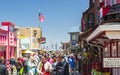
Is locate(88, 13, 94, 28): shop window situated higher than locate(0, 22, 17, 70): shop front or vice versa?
locate(88, 13, 94, 28): shop window

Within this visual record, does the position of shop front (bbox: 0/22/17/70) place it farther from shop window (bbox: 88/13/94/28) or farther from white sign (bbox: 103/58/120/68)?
white sign (bbox: 103/58/120/68)

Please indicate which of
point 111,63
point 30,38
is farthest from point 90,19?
point 30,38

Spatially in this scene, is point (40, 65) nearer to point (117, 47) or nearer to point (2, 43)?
point (117, 47)

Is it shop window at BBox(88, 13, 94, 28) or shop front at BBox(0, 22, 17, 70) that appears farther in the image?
shop front at BBox(0, 22, 17, 70)

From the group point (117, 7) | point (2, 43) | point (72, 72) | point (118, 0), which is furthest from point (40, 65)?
point (2, 43)

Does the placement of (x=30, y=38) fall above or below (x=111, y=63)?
above

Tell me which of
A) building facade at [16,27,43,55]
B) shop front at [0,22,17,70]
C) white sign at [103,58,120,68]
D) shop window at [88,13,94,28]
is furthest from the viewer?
building facade at [16,27,43,55]

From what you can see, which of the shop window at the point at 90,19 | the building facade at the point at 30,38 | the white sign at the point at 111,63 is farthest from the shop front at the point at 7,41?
the white sign at the point at 111,63

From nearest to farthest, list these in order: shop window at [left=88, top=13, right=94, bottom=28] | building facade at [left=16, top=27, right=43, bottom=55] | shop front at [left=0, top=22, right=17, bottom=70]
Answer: shop window at [left=88, top=13, right=94, bottom=28]
shop front at [left=0, top=22, right=17, bottom=70]
building facade at [left=16, top=27, right=43, bottom=55]

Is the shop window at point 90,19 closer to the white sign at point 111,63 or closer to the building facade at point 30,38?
the white sign at point 111,63

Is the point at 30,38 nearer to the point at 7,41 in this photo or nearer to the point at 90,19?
the point at 7,41

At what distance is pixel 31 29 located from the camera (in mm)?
111188

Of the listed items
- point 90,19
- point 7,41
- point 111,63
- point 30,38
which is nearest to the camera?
point 111,63

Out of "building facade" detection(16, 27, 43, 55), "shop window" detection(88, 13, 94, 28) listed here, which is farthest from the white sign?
"building facade" detection(16, 27, 43, 55)
